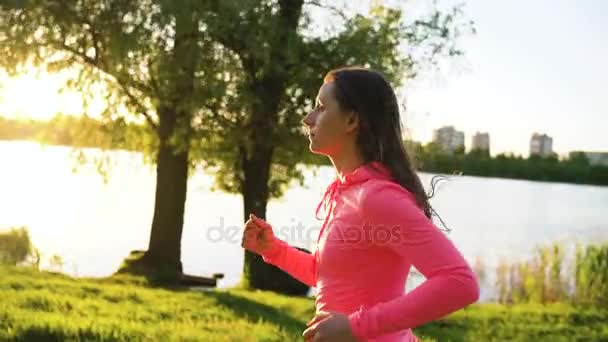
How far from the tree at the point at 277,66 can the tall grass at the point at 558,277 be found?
3.92m

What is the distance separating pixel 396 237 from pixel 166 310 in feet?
21.3

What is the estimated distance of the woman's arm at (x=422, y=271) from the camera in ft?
6.63

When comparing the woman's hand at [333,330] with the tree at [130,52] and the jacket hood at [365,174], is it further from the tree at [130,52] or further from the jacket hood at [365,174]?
the tree at [130,52]

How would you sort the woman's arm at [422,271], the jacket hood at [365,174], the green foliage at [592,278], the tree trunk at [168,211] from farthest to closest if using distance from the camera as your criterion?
the tree trunk at [168,211] < the green foliage at [592,278] < the jacket hood at [365,174] < the woman's arm at [422,271]

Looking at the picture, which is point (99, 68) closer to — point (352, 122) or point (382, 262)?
point (352, 122)

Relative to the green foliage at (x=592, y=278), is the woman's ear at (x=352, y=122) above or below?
above

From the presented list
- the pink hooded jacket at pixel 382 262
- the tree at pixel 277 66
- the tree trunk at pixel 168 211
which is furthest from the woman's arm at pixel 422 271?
the tree trunk at pixel 168 211

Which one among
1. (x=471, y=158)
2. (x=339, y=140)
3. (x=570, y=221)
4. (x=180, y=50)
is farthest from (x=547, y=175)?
(x=339, y=140)

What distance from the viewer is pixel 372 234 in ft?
7.18

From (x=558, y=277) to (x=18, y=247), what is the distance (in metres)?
11.4

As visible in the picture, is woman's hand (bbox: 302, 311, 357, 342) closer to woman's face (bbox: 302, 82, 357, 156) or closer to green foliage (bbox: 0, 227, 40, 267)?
woman's face (bbox: 302, 82, 357, 156)

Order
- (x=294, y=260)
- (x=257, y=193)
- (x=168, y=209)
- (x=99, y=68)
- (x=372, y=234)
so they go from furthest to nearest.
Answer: (x=168, y=209) → (x=257, y=193) → (x=99, y=68) → (x=294, y=260) → (x=372, y=234)

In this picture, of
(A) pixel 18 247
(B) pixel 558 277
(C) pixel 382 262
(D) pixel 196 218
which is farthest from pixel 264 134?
(D) pixel 196 218

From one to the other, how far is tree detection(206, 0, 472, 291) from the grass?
3.24 meters
